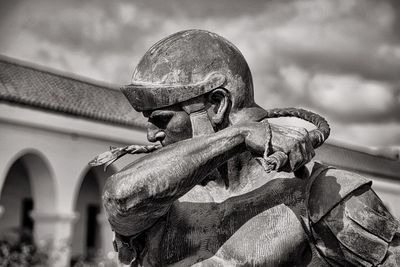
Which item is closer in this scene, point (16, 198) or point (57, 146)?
point (57, 146)

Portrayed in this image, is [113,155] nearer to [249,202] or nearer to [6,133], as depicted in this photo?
[249,202]

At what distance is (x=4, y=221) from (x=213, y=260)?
17.5m

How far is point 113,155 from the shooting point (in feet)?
6.17

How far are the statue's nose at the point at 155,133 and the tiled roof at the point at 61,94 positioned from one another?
44.9ft

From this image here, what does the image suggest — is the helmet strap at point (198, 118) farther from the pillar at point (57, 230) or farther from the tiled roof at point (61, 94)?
the tiled roof at point (61, 94)

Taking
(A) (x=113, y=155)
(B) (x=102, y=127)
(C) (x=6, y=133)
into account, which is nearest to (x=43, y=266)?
(C) (x=6, y=133)

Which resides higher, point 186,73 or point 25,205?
point 186,73

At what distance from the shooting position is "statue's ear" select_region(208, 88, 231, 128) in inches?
73.2

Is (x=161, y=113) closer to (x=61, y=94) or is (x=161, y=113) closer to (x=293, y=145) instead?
(x=293, y=145)

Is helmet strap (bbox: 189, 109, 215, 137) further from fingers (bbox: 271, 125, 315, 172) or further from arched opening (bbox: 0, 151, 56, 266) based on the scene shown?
arched opening (bbox: 0, 151, 56, 266)

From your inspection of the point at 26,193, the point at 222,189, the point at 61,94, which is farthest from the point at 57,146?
the point at 222,189

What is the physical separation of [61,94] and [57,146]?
1.73m

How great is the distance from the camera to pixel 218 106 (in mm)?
1879

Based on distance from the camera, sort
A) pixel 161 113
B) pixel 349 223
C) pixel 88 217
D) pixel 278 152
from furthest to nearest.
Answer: pixel 88 217
pixel 161 113
pixel 349 223
pixel 278 152
